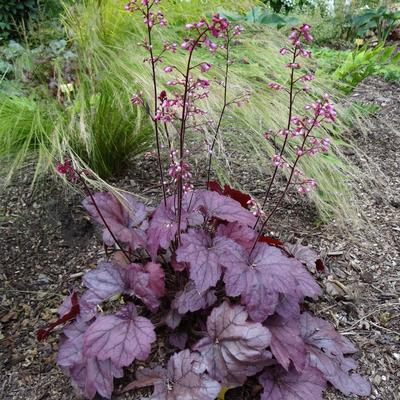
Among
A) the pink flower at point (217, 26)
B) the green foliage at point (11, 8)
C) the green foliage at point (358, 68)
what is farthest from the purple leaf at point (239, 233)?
the green foliage at point (11, 8)

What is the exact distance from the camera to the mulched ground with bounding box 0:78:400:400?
145 centimetres

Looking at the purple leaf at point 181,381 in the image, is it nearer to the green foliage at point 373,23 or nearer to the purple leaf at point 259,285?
the purple leaf at point 259,285

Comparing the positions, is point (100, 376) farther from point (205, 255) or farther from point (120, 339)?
point (205, 255)

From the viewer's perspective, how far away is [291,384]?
1278 millimetres

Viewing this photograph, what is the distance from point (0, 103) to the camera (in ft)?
7.09

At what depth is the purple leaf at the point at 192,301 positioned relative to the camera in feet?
4.27

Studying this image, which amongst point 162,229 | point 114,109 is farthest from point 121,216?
point 114,109

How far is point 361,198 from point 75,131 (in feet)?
4.50

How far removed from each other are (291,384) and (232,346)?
213 mm

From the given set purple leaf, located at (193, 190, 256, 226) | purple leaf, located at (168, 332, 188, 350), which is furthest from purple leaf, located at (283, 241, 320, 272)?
purple leaf, located at (168, 332, 188, 350)

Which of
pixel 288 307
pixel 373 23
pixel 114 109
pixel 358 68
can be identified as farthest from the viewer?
pixel 373 23

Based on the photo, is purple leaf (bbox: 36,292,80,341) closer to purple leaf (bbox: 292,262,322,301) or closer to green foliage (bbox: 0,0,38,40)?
purple leaf (bbox: 292,262,322,301)

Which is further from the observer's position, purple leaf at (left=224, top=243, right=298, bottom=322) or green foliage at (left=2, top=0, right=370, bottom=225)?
green foliage at (left=2, top=0, right=370, bottom=225)

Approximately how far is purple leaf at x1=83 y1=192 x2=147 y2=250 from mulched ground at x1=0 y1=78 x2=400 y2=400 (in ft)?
Result: 1.27
